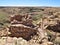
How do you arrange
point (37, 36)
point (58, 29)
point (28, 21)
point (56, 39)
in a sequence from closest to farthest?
point (37, 36)
point (56, 39)
point (28, 21)
point (58, 29)

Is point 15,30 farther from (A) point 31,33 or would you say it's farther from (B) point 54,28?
(B) point 54,28

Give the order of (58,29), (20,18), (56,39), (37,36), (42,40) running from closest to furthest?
(42,40), (37,36), (56,39), (20,18), (58,29)

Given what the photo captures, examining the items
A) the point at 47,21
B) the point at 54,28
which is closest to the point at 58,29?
the point at 54,28

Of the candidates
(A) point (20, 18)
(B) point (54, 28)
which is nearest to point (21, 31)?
(A) point (20, 18)

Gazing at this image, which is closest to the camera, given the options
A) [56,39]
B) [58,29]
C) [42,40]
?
[42,40]

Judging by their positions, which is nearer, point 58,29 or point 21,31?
point 21,31

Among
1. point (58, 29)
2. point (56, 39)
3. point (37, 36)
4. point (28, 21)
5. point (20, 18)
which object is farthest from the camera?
point (58, 29)

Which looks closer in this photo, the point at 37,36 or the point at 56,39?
the point at 37,36

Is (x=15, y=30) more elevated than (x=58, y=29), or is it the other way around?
(x=15, y=30)

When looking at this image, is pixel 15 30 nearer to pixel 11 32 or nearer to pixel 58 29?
pixel 11 32
